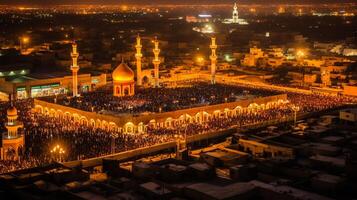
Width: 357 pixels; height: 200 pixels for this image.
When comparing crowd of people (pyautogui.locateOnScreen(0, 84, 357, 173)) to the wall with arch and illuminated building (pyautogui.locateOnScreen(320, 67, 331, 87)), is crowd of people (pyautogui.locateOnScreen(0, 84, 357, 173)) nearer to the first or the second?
the wall with arch

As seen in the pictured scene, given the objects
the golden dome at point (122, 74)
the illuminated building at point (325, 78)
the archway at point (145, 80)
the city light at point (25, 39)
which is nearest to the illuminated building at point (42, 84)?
the archway at point (145, 80)

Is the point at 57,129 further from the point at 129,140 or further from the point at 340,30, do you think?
the point at 340,30

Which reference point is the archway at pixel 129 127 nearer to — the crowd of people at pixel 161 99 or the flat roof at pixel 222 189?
the crowd of people at pixel 161 99

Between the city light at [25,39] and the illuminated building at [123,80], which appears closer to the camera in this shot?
the illuminated building at [123,80]

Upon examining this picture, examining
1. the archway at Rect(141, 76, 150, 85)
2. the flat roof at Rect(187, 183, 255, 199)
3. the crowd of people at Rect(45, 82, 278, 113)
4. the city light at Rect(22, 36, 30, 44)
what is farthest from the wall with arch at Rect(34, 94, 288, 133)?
the city light at Rect(22, 36, 30, 44)

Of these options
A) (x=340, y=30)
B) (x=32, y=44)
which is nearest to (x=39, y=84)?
(x=32, y=44)

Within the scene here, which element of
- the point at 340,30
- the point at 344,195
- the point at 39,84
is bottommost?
the point at 344,195
